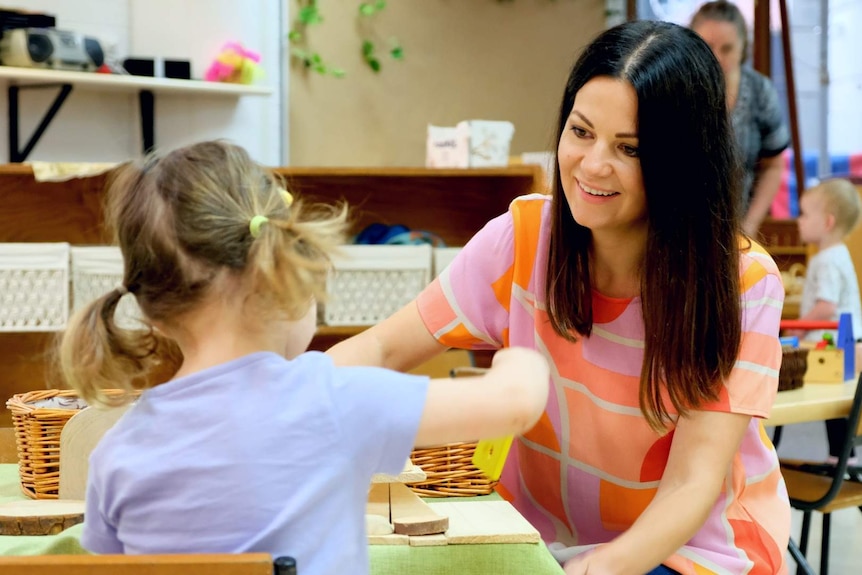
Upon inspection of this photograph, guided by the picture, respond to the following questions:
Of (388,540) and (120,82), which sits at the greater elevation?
(120,82)

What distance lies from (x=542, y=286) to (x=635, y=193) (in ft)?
0.68

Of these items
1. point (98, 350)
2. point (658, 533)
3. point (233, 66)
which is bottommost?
point (658, 533)

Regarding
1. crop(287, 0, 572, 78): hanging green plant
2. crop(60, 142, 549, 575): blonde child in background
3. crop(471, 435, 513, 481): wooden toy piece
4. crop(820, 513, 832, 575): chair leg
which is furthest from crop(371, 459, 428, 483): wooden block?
crop(287, 0, 572, 78): hanging green plant

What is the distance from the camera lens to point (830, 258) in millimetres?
4219

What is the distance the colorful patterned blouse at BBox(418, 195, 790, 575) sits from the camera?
1.40 m

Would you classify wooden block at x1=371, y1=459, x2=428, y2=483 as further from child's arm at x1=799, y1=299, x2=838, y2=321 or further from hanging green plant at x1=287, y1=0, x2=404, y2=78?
hanging green plant at x1=287, y1=0, x2=404, y2=78

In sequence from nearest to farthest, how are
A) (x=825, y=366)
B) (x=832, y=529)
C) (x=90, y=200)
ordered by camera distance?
(x=825, y=366) < (x=90, y=200) < (x=832, y=529)

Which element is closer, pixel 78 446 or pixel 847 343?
pixel 78 446

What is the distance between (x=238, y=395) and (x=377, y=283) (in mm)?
2322

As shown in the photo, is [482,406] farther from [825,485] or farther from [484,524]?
[825,485]

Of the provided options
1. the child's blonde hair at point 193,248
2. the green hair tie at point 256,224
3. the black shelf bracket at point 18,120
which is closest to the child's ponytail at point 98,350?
the child's blonde hair at point 193,248

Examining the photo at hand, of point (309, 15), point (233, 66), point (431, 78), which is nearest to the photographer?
point (233, 66)

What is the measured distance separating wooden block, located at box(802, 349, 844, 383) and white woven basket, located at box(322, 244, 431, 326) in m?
1.15

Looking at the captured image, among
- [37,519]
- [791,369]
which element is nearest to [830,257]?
[791,369]
